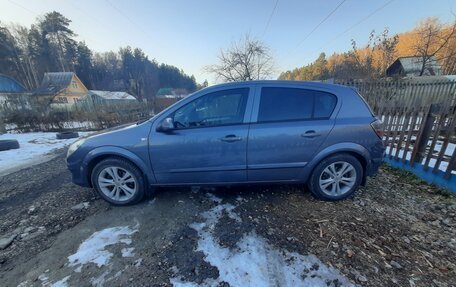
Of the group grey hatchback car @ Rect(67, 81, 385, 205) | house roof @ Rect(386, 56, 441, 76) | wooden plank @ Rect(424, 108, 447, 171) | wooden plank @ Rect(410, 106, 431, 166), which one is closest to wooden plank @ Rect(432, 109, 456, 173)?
wooden plank @ Rect(424, 108, 447, 171)

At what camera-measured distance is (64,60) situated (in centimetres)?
4128

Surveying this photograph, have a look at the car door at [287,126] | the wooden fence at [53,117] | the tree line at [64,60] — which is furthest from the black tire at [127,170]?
the tree line at [64,60]

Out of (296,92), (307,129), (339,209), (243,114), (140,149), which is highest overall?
(296,92)

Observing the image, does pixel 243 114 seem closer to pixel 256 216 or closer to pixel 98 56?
pixel 256 216

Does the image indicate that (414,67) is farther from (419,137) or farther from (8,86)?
(8,86)

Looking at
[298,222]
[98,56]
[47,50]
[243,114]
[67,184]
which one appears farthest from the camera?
[98,56]

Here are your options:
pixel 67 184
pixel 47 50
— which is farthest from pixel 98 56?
pixel 67 184

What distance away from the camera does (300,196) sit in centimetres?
322

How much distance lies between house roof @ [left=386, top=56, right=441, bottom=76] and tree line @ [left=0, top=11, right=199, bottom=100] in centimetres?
4454

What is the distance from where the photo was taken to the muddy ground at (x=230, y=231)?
1.92 metres

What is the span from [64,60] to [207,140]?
5361 centimetres

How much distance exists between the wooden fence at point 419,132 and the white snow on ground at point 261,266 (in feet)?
9.98

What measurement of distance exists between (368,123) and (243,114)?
5.80 feet

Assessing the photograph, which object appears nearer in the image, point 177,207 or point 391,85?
point 177,207
